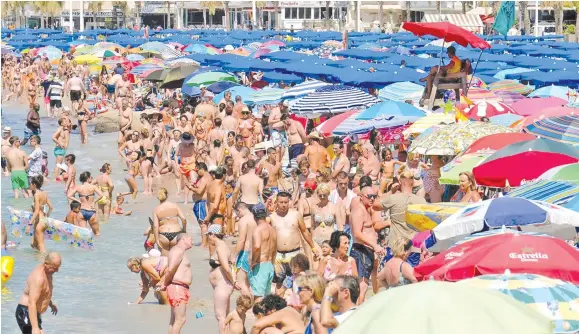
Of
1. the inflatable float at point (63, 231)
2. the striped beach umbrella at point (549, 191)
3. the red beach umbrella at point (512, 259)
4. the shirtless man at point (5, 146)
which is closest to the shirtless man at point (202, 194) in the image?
the inflatable float at point (63, 231)

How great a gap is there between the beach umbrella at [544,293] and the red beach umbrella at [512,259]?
373 mm

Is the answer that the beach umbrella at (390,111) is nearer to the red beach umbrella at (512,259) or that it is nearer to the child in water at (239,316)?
the child in water at (239,316)

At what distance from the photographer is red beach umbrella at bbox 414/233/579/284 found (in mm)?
6961

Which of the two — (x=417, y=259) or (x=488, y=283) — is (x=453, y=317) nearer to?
(x=488, y=283)

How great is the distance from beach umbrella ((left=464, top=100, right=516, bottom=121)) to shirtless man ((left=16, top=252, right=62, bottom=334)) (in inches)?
293

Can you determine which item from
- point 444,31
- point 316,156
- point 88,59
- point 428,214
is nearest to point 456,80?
point 444,31

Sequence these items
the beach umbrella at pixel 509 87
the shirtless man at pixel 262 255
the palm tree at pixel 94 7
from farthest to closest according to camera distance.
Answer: the palm tree at pixel 94 7
the beach umbrella at pixel 509 87
the shirtless man at pixel 262 255

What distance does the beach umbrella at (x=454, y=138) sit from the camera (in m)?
12.1

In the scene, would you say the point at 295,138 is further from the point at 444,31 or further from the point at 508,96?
the point at 508,96

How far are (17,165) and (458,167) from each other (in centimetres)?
864

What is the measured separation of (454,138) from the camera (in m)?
12.2

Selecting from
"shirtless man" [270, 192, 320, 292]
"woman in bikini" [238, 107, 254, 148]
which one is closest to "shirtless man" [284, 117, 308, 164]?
"woman in bikini" [238, 107, 254, 148]

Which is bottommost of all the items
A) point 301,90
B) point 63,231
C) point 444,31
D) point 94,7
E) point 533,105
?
point 63,231

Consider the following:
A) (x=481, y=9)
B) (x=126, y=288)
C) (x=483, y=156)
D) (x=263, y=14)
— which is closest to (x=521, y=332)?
(x=483, y=156)
